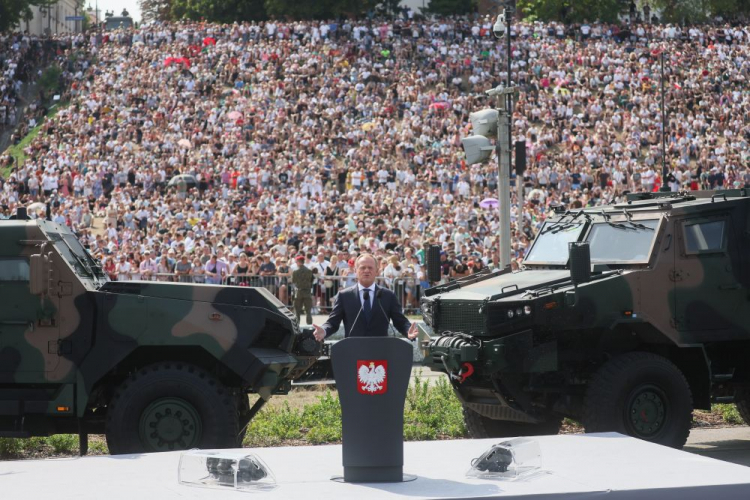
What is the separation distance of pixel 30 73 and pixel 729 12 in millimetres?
42056

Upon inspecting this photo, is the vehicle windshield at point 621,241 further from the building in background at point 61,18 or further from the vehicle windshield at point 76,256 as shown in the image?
the building in background at point 61,18

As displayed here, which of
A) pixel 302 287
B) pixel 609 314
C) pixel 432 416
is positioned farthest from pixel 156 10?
pixel 609 314

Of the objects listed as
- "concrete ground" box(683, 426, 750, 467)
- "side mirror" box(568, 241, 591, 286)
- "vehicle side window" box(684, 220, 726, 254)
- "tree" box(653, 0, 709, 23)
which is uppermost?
"tree" box(653, 0, 709, 23)

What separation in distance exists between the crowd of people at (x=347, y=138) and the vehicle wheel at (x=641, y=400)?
1099cm

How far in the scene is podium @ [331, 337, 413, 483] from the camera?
6480 millimetres

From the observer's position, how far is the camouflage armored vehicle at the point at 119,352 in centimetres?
1039

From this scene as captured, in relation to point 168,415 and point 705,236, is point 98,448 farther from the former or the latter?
point 705,236

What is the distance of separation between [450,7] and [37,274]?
7275cm

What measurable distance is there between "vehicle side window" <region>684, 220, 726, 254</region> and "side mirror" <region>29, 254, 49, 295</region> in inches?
245

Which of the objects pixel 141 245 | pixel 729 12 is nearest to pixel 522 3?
pixel 729 12

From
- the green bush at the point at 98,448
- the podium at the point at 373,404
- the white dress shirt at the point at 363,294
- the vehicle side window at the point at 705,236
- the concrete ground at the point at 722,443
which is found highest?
the vehicle side window at the point at 705,236

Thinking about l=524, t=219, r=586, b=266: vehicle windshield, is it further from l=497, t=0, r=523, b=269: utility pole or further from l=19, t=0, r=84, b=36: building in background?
l=19, t=0, r=84, b=36: building in background

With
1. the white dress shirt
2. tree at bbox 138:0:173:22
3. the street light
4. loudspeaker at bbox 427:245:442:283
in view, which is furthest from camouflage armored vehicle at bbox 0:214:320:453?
tree at bbox 138:0:173:22

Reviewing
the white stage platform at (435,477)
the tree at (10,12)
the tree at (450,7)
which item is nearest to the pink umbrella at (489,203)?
the white stage platform at (435,477)
